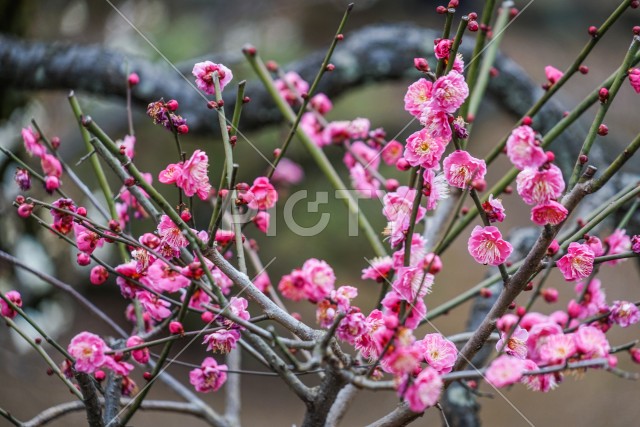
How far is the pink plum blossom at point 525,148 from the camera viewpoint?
547mm

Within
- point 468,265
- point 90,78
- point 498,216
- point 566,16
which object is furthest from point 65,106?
point 566,16

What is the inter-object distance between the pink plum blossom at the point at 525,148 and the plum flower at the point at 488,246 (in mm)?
114

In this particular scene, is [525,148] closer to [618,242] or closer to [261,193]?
[261,193]

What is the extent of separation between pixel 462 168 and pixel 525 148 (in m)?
0.11

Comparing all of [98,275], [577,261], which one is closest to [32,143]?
[98,275]

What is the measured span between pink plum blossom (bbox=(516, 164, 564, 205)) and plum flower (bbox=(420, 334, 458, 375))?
18 centimetres

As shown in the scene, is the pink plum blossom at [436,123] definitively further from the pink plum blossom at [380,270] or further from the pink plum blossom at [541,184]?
the pink plum blossom at [380,270]

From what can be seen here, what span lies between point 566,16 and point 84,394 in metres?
4.80

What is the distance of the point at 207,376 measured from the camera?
76cm

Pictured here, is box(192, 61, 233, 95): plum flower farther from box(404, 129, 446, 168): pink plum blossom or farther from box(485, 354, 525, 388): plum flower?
box(485, 354, 525, 388): plum flower

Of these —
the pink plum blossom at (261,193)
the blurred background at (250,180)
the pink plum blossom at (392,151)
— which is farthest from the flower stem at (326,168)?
the blurred background at (250,180)

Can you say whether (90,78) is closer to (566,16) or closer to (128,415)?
(128,415)

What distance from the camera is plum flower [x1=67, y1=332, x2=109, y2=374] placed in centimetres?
63

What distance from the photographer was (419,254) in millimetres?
777
